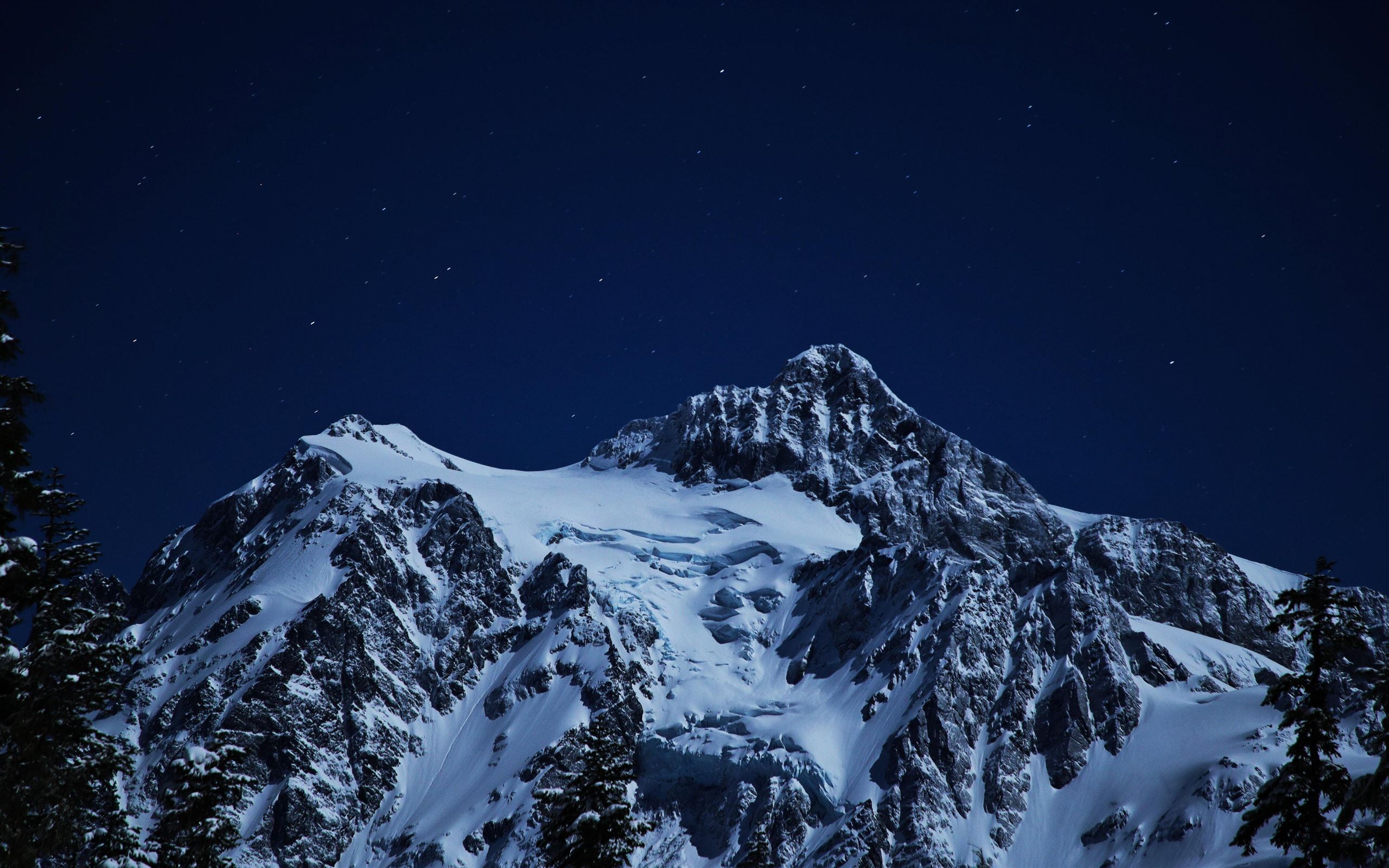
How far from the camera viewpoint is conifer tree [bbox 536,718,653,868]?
34531 millimetres

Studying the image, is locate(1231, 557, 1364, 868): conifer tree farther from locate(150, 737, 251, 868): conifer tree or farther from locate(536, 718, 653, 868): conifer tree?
locate(150, 737, 251, 868): conifer tree

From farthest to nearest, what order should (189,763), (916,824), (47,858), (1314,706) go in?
(916,824), (189,763), (1314,706), (47,858)

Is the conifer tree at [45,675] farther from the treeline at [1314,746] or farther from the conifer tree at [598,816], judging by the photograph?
the treeline at [1314,746]

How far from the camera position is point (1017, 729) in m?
188

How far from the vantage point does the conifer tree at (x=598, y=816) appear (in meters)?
34.5

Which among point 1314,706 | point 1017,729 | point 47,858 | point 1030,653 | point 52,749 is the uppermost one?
point 1030,653

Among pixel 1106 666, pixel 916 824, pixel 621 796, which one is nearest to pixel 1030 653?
pixel 1106 666

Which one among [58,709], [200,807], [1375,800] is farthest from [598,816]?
[1375,800]

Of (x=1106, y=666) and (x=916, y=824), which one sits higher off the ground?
(x=1106, y=666)

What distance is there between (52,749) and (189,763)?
696cm

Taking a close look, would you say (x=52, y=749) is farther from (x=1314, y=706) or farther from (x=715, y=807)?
(x=715, y=807)

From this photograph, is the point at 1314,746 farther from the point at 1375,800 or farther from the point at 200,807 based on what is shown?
the point at 200,807

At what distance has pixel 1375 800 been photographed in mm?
19781

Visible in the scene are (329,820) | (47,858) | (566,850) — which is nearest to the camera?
(47,858)
